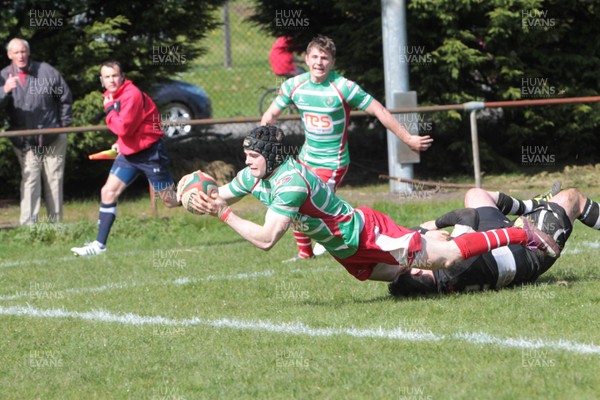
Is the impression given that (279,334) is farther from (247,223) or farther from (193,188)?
(193,188)

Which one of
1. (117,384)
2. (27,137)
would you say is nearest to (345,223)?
(117,384)

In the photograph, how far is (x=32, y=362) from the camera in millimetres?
6586

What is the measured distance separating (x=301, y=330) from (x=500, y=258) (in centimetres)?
164

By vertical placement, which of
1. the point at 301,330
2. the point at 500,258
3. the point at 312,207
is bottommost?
the point at 301,330

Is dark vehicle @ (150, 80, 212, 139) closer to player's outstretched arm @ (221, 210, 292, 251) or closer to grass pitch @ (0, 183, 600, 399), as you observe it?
grass pitch @ (0, 183, 600, 399)

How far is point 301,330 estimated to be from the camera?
697 centimetres

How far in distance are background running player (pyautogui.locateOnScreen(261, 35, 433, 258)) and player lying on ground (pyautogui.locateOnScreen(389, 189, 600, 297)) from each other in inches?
71.9

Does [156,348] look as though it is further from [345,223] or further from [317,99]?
[317,99]

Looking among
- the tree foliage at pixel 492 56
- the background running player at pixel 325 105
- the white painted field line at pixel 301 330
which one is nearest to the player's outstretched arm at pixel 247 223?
the white painted field line at pixel 301 330

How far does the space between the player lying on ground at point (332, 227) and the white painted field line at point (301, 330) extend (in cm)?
56

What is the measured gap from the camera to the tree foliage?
1566cm

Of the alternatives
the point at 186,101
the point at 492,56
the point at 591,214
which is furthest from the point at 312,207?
the point at 186,101

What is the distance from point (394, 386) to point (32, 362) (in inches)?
91.2

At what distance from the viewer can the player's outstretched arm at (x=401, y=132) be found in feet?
30.0
